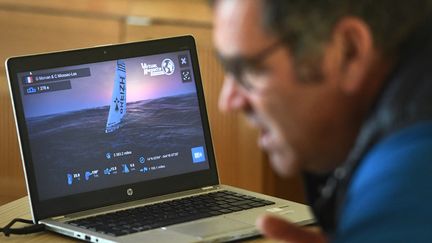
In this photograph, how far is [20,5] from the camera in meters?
3.67

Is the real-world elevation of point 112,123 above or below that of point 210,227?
above

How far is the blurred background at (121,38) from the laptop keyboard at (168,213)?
5.70 feet

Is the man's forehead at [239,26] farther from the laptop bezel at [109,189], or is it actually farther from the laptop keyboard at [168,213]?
the laptop bezel at [109,189]

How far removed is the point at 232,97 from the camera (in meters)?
0.99

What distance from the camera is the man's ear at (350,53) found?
0.89 metres

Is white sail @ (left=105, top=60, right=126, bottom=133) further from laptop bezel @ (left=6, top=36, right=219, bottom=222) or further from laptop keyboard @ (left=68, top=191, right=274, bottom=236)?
laptop keyboard @ (left=68, top=191, right=274, bottom=236)

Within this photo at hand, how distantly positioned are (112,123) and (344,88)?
96 cm

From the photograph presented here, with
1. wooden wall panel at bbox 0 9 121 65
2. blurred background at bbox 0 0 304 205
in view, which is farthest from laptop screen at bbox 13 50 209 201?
wooden wall panel at bbox 0 9 121 65

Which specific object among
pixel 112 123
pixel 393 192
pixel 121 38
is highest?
pixel 121 38

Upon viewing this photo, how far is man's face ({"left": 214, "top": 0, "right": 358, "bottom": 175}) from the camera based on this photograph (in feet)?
2.99

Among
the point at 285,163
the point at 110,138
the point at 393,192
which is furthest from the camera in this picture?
the point at 110,138

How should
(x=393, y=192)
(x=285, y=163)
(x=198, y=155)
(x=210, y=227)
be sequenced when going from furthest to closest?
1. (x=198, y=155)
2. (x=210, y=227)
3. (x=285, y=163)
4. (x=393, y=192)

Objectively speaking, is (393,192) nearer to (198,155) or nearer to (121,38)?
(198,155)

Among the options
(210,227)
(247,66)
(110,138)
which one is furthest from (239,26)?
(110,138)
